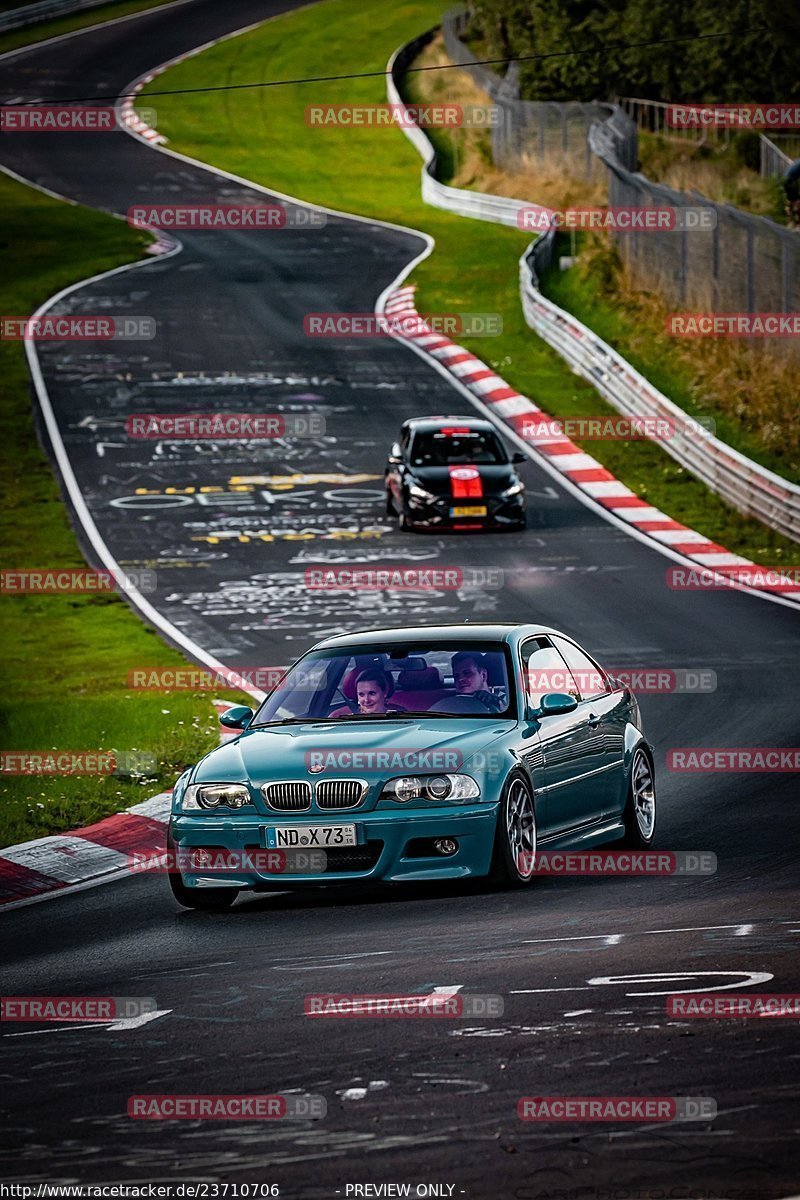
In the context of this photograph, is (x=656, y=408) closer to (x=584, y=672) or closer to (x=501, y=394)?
(x=501, y=394)

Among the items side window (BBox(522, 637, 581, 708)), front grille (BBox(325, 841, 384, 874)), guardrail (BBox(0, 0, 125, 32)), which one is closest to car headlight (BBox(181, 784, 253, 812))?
front grille (BBox(325, 841, 384, 874))

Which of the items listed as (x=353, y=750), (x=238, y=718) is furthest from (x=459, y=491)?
(x=353, y=750)

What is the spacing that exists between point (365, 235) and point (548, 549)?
31.2 m

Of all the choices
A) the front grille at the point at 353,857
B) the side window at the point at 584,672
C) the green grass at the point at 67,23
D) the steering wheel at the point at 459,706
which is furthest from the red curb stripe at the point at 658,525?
the green grass at the point at 67,23

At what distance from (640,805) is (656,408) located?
21000mm

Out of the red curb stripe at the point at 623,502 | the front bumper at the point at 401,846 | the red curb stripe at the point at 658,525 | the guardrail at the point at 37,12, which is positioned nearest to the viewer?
the front bumper at the point at 401,846

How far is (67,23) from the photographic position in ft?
305

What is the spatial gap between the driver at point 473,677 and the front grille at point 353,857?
1371mm

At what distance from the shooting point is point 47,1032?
8172mm

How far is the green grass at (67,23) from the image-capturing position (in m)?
88.2

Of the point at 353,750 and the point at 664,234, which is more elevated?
the point at 353,750

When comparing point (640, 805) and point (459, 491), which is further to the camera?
point (459, 491)

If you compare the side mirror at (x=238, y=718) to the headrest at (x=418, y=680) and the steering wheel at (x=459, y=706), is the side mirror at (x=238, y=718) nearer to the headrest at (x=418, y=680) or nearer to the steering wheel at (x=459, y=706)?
the headrest at (x=418, y=680)

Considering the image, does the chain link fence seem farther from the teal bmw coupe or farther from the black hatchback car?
the teal bmw coupe
